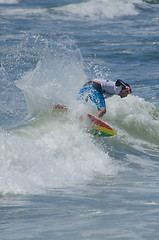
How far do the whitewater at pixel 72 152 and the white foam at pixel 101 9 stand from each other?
11.9 m

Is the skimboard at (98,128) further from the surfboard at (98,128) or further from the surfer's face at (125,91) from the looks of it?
the surfer's face at (125,91)

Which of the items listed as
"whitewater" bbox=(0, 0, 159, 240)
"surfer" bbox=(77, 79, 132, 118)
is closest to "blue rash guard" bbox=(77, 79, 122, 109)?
"surfer" bbox=(77, 79, 132, 118)

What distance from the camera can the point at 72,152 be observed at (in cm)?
877

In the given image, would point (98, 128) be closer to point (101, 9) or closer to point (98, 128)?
point (98, 128)

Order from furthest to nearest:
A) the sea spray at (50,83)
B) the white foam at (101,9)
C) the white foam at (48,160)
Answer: the white foam at (101,9)
the sea spray at (50,83)
the white foam at (48,160)

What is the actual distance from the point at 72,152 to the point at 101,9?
93.2 feet

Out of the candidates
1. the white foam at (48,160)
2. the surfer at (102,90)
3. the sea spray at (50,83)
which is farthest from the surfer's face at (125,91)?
the white foam at (48,160)

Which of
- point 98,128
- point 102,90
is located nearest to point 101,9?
point 102,90

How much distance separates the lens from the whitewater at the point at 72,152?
5258 mm

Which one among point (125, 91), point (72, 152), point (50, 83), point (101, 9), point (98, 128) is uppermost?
point (101, 9)

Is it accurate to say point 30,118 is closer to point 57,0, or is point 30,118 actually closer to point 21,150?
point 21,150

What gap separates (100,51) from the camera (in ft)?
78.4

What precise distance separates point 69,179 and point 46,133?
2447 mm

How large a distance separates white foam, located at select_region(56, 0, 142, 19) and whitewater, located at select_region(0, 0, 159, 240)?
39.1 ft
